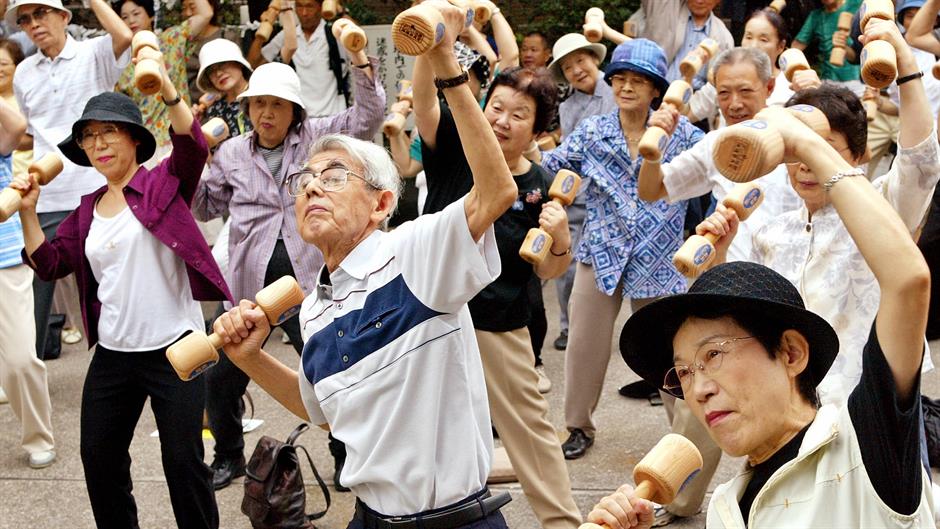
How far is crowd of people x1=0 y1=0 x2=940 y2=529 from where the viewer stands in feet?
7.29

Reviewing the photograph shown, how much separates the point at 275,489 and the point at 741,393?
3.22m

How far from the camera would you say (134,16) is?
847 cm

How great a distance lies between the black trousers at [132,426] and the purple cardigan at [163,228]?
23 cm

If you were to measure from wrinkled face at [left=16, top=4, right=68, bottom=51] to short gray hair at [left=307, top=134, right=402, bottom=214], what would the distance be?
3.90 m

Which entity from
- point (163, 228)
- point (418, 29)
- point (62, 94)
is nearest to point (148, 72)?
point (163, 228)

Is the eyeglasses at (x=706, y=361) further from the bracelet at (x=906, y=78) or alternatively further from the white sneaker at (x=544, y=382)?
the white sneaker at (x=544, y=382)

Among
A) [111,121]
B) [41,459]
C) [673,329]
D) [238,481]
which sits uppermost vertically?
[673,329]

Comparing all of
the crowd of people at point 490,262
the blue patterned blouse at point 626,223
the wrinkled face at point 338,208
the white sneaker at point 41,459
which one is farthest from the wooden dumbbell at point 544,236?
the white sneaker at point 41,459

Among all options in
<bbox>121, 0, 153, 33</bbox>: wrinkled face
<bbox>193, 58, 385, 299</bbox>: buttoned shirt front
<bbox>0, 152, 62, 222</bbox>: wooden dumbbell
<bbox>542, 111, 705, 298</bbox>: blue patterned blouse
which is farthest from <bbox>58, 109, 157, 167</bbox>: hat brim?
<bbox>121, 0, 153, 33</bbox>: wrinkled face

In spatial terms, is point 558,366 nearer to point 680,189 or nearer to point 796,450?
point 680,189

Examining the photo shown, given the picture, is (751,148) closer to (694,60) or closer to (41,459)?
(694,60)

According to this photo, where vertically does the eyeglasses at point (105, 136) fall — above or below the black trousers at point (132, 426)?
above

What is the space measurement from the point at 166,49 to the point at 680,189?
16.7ft

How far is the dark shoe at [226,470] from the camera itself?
560 centimetres
